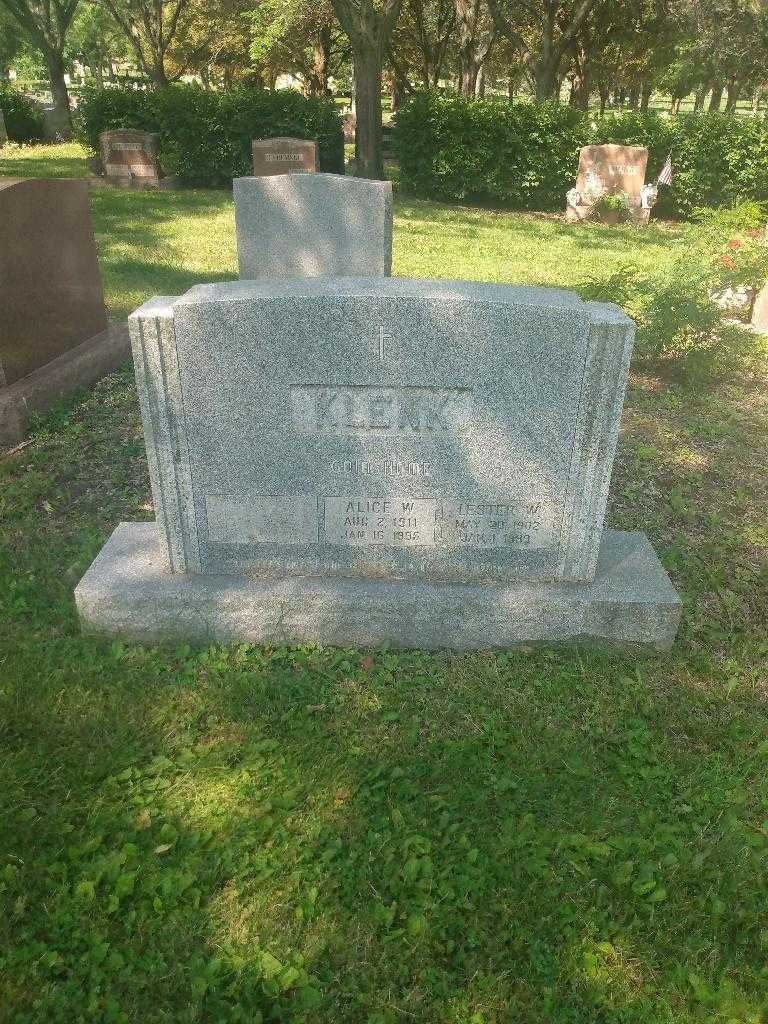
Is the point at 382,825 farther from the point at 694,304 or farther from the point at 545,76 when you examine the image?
the point at 545,76

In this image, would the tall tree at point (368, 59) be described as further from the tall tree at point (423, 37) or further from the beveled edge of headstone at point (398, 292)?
the beveled edge of headstone at point (398, 292)

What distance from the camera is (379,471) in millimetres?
3092

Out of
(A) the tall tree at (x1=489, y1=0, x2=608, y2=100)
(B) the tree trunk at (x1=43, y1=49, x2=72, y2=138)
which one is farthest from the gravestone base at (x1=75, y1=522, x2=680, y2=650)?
(B) the tree trunk at (x1=43, y1=49, x2=72, y2=138)

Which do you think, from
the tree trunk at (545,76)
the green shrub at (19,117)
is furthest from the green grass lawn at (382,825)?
the green shrub at (19,117)

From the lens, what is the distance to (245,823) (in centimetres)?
246

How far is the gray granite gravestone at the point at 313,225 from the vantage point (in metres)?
6.00

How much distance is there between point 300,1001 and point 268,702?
1.12 metres

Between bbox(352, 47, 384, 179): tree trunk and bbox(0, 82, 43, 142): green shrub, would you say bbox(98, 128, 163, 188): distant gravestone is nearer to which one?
bbox(352, 47, 384, 179): tree trunk

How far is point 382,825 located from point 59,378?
166 inches

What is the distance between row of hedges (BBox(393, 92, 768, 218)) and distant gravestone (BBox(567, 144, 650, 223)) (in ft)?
1.97

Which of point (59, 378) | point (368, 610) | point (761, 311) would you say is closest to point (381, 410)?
point (368, 610)

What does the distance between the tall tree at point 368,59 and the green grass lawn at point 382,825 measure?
13041mm

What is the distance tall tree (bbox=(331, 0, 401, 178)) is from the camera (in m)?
13.7

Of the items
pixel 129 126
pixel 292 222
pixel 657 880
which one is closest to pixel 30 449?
pixel 292 222
